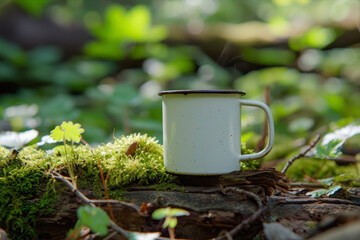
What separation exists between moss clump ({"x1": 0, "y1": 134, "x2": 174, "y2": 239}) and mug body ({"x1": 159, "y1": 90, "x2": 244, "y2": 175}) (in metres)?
0.18

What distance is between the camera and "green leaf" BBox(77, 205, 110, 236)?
0.90 meters

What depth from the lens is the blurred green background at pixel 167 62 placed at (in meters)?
4.54

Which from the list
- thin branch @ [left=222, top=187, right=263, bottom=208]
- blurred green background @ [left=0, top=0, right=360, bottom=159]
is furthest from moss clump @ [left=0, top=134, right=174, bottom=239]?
blurred green background @ [left=0, top=0, right=360, bottom=159]

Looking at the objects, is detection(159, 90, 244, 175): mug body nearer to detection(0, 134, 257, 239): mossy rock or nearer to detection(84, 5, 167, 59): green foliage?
detection(0, 134, 257, 239): mossy rock

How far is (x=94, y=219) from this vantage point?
0.92 meters

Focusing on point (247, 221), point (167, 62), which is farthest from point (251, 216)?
point (167, 62)

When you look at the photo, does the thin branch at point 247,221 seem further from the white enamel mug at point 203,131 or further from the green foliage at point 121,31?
the green foliage at point 121,31

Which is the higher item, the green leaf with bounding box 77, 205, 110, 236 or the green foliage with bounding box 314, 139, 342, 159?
the green foliage with bounding box 314, 139, 342, 159

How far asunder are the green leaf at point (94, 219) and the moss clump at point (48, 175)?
0.35m

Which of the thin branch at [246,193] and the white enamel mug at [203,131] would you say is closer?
the thin branch at [246,193]

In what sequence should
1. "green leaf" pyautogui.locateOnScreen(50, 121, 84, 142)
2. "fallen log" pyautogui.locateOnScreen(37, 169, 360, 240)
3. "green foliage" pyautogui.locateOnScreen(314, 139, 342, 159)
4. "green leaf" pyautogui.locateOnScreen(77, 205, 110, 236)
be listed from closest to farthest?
"green leaf" pyautogui.locateOnScreen(77, 205, 110, 236)
"fallen log" pyautogui.locateOnScreen(37, 169, 360, 240)
"green leaf" pyautogui.locateOnScreen(50, 121, 84, 142)
"green foliage" pyautogui.locateOnScreen(314, 139, 342, 159)

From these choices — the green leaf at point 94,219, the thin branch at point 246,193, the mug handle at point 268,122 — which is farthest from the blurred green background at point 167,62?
the green leaf at point 94,219

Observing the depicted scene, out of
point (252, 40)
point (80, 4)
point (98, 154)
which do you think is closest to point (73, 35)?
point (252, 40)

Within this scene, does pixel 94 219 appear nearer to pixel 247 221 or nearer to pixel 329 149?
pixel 247 221
